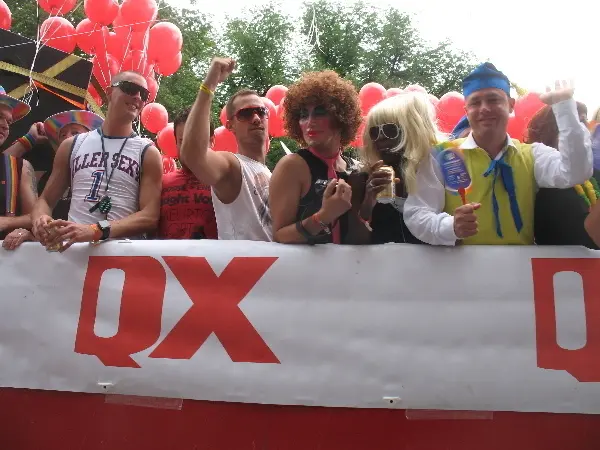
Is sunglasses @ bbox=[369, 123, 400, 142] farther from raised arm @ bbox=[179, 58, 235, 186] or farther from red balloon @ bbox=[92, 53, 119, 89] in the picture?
red balloon @ bbox=[92, 53, 119, 89]

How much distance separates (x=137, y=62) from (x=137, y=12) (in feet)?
3.12

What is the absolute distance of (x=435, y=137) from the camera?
8.74ft

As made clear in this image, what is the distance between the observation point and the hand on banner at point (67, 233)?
2.68 meters

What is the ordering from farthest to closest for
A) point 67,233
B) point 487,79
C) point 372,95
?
point 372,95
point 67,233
point 487,79

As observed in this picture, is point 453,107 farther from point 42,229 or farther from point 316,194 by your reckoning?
point 42,229

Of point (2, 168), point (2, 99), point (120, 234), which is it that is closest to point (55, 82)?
point (2, 99)

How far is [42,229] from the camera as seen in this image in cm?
277

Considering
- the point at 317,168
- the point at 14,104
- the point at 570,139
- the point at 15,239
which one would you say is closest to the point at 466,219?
the point at 570,139

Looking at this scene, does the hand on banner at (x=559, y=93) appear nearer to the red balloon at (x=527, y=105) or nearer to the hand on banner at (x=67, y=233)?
the hand on banner at (x=67, y=233)

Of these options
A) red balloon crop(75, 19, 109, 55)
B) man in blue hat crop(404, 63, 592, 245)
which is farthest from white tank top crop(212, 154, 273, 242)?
red balloon crop(75, 19, 109, 55)

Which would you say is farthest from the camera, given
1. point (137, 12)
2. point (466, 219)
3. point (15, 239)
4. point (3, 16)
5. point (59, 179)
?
point (137, 12)

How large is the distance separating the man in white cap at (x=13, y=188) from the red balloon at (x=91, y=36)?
5.77m

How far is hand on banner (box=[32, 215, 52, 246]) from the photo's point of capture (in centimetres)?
275

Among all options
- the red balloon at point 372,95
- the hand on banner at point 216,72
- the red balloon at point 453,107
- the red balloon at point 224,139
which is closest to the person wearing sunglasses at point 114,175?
the hand on banner at point 216,72
